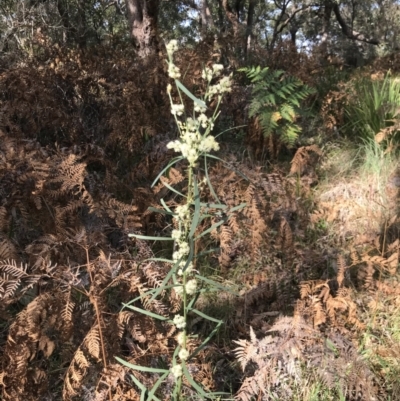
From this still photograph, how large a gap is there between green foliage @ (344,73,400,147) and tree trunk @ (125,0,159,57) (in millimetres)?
2405

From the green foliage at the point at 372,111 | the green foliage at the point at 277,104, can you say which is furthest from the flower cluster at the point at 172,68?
the green foliage at the point at 372,111

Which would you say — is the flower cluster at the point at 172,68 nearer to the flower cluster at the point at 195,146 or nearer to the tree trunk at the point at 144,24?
the flower cluster at the point at 195,146

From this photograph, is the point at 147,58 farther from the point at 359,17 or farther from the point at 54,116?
the point at 359,17

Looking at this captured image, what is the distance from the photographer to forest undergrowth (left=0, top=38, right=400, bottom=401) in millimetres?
1821

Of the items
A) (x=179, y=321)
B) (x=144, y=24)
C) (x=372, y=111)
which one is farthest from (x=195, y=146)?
(x=144, y=24)

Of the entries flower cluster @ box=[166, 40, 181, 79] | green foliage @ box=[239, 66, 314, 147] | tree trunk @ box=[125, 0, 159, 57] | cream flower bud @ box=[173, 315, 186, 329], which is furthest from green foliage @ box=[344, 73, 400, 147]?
cream flower bud @ box=[173, 315, 186, 329]

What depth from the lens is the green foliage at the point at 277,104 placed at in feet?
11.6

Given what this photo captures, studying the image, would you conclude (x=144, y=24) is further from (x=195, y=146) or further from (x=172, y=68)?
(x=195, y=146)

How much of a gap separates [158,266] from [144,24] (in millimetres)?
3962

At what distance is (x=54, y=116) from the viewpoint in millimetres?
3484

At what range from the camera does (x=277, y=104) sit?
12.5 ft

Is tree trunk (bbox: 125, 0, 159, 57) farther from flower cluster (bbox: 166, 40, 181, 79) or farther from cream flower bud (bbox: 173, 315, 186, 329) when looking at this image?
cream flower bud (bbox: 173, 315, 186, 329)

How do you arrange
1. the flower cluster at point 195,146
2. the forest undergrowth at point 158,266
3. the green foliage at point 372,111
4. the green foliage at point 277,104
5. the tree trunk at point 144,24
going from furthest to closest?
1. the tree trunk at point 144,24
2. the green foliage at point 372,111
3. the green foliage at point 277,104
4. the forest undergrowth at point 158,266
5. the flower cluster at point 195,146

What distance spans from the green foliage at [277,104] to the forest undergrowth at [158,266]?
17cm
